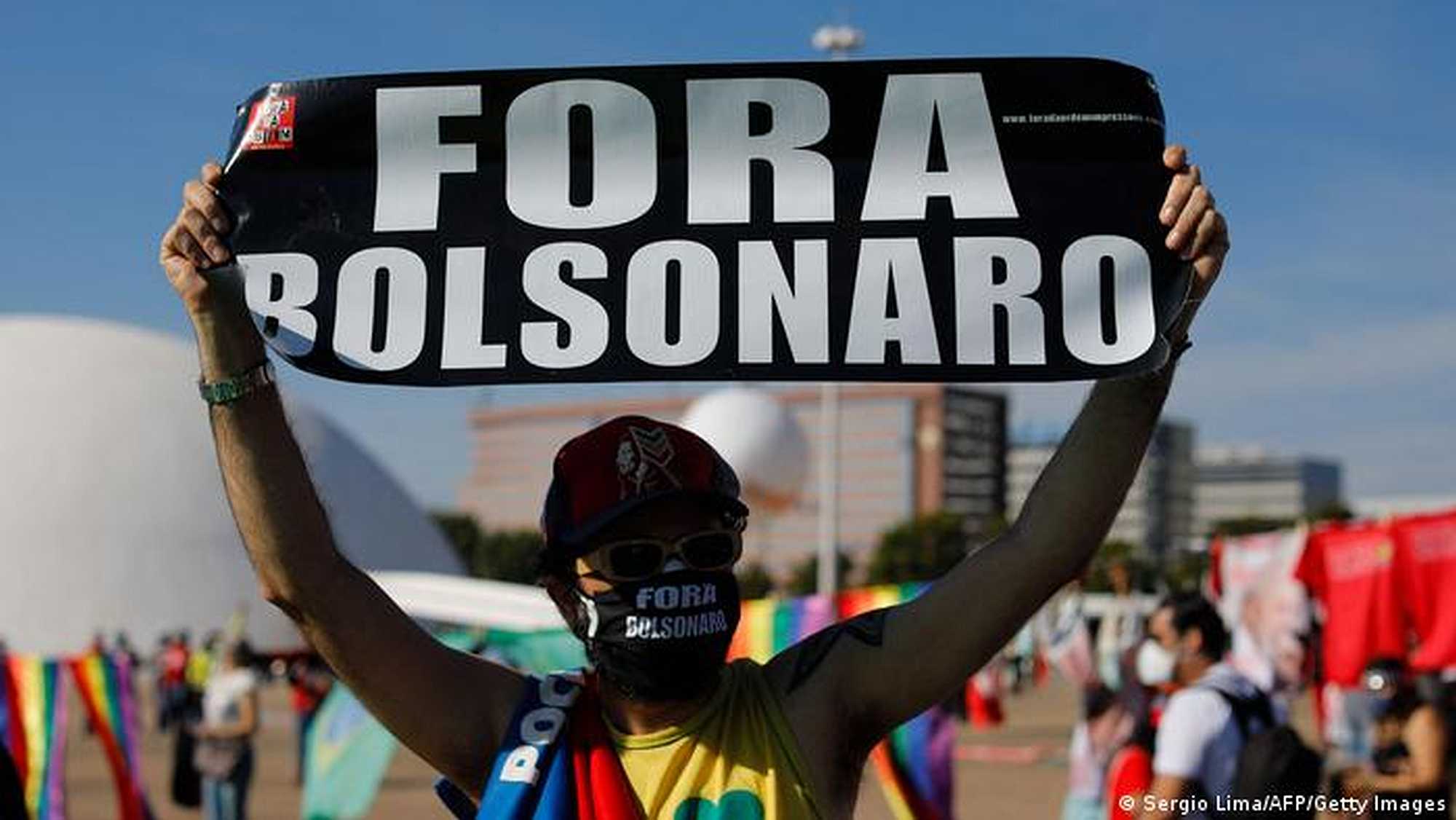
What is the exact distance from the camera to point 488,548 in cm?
12350

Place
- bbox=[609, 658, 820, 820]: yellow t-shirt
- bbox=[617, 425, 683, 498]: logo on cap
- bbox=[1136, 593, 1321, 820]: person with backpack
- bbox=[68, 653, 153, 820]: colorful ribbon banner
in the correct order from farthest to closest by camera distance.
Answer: bbox=[68, 653, 153, 820]: colorful ribbon banner
bbox=[1136, 593, 1321, 820]: person with backpack
bbox=[617, 425, 683, 498]: logo on cap
bbox=[609, 658, 820, 820]: yellow t-shirt

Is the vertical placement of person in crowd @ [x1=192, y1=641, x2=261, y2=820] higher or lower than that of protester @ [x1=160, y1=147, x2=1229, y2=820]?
lower

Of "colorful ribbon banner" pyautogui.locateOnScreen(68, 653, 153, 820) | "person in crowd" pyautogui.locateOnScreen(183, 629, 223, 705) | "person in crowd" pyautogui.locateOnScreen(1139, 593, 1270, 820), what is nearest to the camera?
"person in crowd" pyautogui.locateOnScreen(1139, 593, 1270, 820)

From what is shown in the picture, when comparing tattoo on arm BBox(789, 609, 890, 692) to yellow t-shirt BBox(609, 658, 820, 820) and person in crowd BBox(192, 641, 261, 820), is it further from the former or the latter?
person in crowd BBox(192, 641, 261, 820)

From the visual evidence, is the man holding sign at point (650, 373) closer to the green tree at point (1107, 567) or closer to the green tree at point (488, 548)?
the green tree at point (1107, 567)

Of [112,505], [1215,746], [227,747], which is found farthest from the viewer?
[112,505]

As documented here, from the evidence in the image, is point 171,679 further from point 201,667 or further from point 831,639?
point 831,639

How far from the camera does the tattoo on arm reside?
2512mm

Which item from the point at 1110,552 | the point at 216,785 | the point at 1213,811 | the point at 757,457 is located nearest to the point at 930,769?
the point at 1213,811

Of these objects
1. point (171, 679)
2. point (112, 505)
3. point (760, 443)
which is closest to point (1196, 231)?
point (171, 679)

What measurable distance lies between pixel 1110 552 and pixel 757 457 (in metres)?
18.9

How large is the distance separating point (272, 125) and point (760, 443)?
3465 centimetres

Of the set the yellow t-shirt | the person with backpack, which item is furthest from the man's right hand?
the person with backpack

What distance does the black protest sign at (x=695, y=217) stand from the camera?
104 inches
